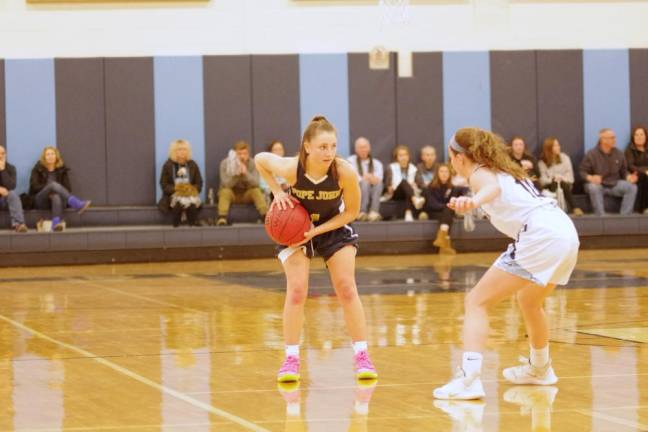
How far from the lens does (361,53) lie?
18797 millimetres

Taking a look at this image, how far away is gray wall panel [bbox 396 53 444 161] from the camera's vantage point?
1886 cm

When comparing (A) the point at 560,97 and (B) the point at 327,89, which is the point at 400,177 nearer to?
(B) the point at 327,89

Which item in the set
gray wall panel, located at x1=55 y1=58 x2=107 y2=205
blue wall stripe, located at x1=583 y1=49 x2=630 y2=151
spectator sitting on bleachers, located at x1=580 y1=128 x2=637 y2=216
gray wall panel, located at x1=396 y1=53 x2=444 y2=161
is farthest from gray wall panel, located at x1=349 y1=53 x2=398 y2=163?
gray wall panel, located at x1=55 y1=58 x2=107 y2=205

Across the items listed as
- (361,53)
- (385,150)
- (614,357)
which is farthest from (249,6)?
(614,357)

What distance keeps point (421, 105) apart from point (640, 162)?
3.49 meters

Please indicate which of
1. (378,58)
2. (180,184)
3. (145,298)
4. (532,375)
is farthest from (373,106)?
(532,375)

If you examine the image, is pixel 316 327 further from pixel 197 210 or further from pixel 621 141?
pixel 621 141

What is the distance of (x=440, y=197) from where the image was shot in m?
17.6

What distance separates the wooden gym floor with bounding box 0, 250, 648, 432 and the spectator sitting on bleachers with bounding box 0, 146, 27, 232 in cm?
350

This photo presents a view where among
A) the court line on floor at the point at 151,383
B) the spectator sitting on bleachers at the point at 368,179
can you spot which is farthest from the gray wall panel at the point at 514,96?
the court line on floor at the point at 151,383

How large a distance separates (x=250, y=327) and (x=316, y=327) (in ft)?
1.65

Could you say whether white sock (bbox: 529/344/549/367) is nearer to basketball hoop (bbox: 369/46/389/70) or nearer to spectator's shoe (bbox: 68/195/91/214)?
spectator's shoe (bbox: 68/195/91/214)

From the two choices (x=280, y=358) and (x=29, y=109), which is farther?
(x=29, y=109)

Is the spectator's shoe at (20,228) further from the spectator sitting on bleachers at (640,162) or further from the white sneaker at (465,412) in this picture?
the white sneaker at (465,412)
